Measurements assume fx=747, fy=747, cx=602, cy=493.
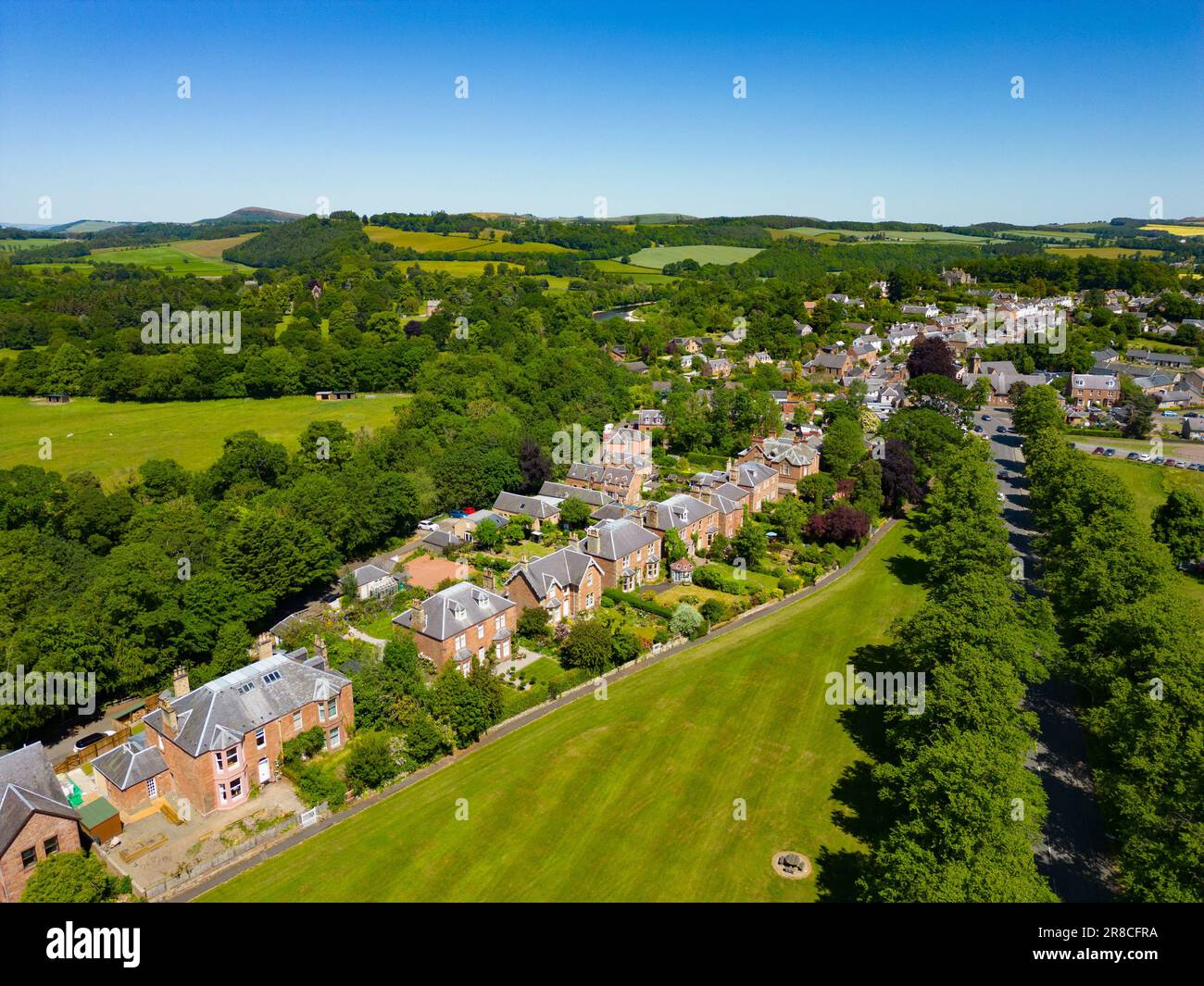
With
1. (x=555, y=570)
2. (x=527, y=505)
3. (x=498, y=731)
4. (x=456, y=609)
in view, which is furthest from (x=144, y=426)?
(x=498, y=731)

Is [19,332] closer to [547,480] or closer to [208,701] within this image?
[547,480]

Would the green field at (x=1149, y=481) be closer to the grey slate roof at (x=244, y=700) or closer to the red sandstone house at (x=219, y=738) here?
the grey slate roof at (x=244, y=700)

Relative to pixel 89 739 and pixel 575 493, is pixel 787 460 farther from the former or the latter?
pixel 89 739

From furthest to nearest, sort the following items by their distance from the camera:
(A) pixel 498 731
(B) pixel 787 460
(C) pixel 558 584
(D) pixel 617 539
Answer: (B) pixel 787 460 < (D) pixel 617 539 < (C) pixel 558 584 < (A) pixel 498 731

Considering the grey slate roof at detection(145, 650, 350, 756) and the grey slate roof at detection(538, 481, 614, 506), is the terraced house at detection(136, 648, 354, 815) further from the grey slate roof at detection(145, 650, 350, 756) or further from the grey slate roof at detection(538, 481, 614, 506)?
the grey slate roof at detection(538, 481, 614, 506)

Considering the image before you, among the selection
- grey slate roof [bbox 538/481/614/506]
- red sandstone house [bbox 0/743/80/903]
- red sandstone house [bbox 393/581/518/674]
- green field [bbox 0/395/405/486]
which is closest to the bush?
red sandstone house [bbox 393/581/518/674]

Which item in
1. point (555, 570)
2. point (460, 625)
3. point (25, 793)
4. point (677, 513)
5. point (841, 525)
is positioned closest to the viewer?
point (25, 793)

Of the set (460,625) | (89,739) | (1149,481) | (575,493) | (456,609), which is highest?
(1149,481)
